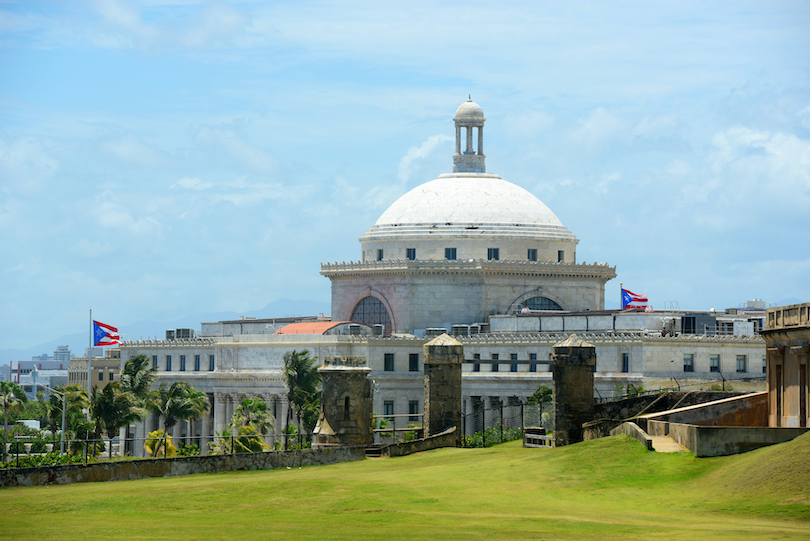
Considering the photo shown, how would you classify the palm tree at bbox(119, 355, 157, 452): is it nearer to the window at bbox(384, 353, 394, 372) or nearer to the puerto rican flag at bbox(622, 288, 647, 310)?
the window at bbox(384, 353, 394, 372)

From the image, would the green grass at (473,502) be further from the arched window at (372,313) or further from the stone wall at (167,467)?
the arched window at (372,313)

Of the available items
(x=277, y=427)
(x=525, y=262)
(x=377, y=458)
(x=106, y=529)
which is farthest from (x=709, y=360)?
(x=106, y=529)

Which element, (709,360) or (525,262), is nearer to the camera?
(709,360)

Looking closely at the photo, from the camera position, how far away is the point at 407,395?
413 ft

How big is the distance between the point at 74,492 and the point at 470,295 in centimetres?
8323

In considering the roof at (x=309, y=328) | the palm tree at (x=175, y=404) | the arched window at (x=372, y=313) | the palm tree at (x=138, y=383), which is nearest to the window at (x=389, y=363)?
the roof at (x=309, y=328)

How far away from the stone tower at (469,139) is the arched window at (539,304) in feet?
56.0

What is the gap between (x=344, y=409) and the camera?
69.0 metres

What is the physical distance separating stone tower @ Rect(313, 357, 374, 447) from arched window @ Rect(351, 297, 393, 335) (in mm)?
65440

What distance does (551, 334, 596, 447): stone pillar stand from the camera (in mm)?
63875

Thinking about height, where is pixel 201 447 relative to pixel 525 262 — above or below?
below

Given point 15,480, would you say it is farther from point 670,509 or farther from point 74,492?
point 670,509

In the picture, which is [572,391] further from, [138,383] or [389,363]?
[138,383]

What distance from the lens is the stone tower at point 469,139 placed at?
145m
